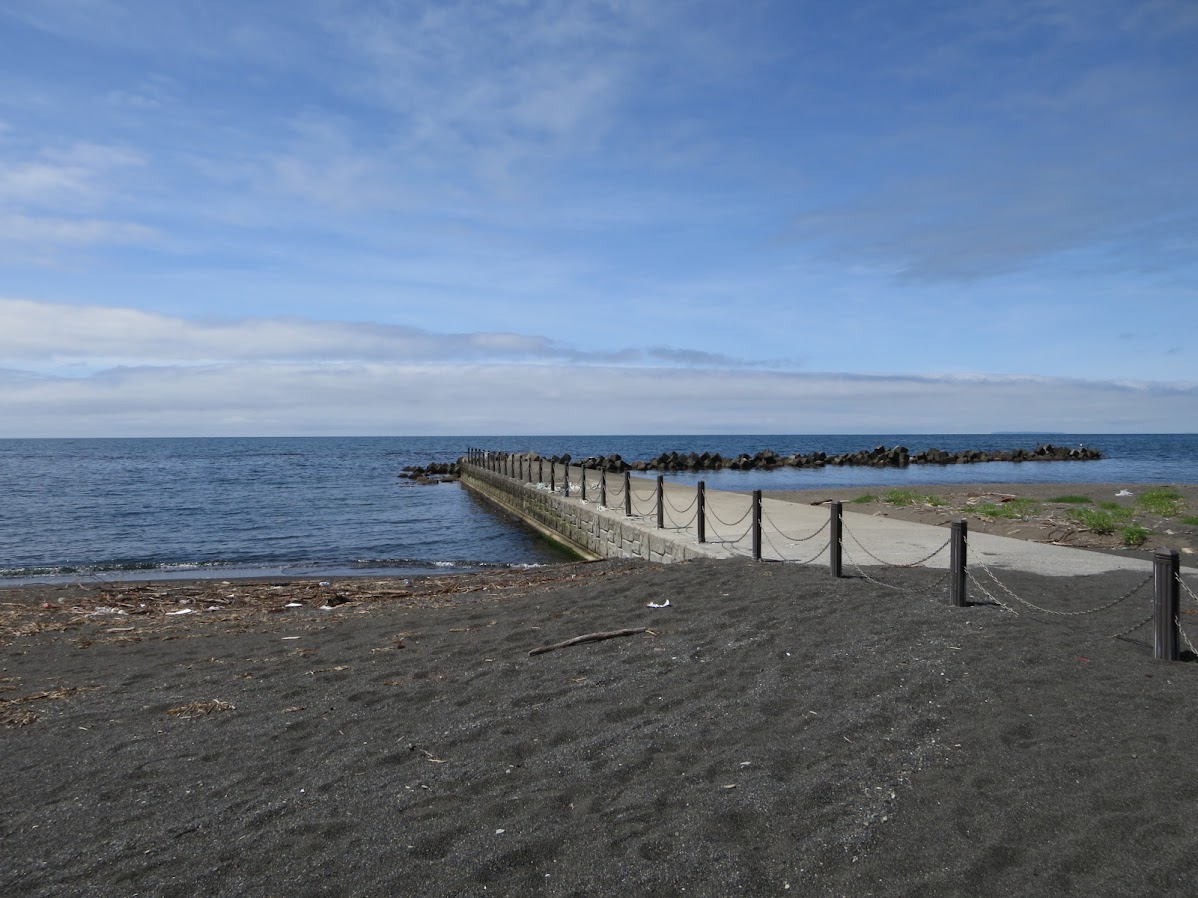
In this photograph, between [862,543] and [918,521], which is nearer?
[862,543]

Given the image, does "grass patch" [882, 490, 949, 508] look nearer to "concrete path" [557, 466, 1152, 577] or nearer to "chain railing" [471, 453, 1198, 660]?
"concrete path" [557, 466, 1152, 577]

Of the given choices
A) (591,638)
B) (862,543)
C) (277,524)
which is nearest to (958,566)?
(591,638)

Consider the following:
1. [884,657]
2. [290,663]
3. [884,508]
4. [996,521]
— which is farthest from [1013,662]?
[884,508]

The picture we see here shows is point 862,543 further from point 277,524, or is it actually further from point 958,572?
point 277,524

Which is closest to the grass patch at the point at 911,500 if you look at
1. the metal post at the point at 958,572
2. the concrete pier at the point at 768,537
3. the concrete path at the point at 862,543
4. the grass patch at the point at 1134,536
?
the concrete pier at the point at 768,537

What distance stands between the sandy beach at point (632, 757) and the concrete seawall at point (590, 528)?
167 inches

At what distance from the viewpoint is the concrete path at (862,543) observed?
10.9 metres

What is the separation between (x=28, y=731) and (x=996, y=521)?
15694 millimetres

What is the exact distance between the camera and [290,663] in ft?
25.9

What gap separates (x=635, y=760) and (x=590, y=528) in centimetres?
1416

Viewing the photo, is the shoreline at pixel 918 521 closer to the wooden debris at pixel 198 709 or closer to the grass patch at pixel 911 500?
the grass patch at pixel 911 500

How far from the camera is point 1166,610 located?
21.3 feet

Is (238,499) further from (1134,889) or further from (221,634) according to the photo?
(1134,889)

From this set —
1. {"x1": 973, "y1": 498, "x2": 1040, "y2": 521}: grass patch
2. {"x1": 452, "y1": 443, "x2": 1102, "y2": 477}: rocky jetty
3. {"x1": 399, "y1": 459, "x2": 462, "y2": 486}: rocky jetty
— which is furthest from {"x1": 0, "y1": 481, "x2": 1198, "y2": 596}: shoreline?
{"x1": 399, "y1": 459, "x2": 462, "y2": 486}: rocky jetty
